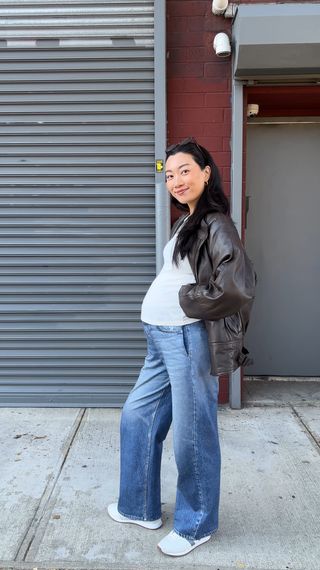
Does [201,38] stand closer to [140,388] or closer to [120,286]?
[120,286]

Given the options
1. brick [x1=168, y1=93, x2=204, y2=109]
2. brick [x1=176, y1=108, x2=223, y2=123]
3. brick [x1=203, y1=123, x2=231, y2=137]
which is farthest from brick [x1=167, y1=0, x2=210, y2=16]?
brick [x1=203, y1=123, x2=231, y2=137]

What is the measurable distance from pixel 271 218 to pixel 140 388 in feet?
8.40

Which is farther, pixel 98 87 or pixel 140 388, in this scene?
pixel 98 87

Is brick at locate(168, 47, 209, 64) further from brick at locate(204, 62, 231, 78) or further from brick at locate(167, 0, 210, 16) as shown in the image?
brick at locate(167, 0, 210, 16)

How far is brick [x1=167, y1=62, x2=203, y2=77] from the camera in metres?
3.88

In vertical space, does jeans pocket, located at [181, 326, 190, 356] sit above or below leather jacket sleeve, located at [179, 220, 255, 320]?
below

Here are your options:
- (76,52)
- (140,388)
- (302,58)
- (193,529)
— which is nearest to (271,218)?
(302,58)

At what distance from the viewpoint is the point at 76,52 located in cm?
387

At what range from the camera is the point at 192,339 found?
223 centimetres

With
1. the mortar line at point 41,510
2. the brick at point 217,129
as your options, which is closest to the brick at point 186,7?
the brick at point 217,129

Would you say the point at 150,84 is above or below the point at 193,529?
above

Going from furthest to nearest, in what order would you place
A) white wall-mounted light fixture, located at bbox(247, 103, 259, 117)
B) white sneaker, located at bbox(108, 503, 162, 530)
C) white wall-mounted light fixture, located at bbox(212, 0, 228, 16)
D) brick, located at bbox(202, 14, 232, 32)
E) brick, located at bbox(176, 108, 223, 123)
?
white wall-mounted light fixture, located at bbox(247, 103, 259, 117)
brick, located at bbox(176, 108, 223, 123)
brick, located at bbox(202, 14, 232, 32)
white wall-mounted light fixture, located at bbox(212, 0, 228, 16)
white sneaker, located at bbox(108, 503, 162, 530)

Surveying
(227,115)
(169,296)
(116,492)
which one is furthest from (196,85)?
(116,492)

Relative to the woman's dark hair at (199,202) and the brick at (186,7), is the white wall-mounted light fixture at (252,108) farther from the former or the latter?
the woman's dark hair at (199,202)
